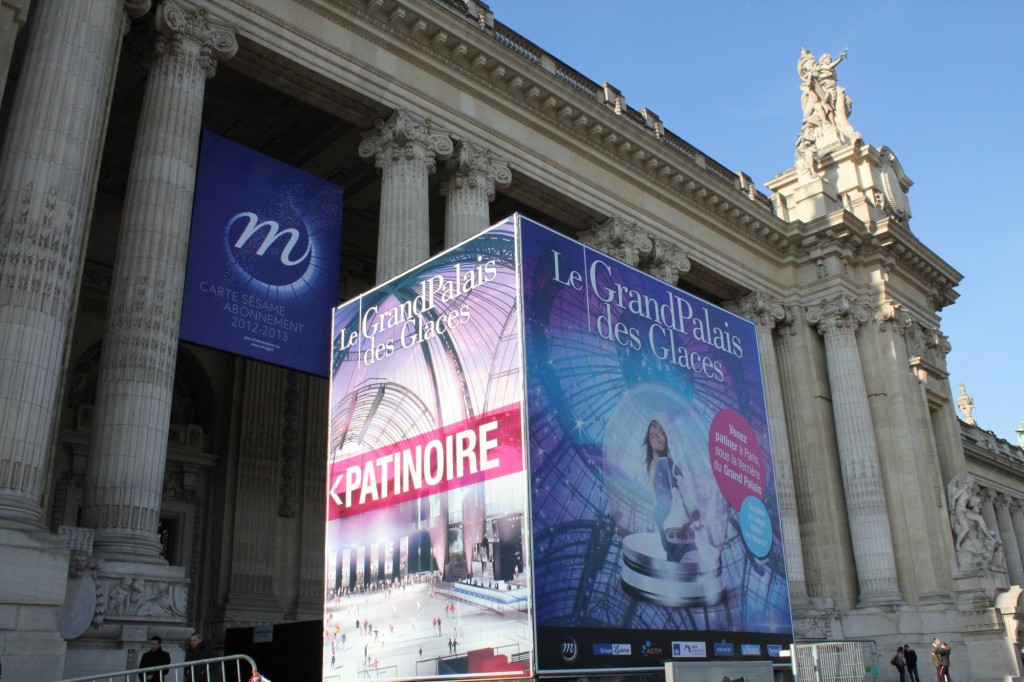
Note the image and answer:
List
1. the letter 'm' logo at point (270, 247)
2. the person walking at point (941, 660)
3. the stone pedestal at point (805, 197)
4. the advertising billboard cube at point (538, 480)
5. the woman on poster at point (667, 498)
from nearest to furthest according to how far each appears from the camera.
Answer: the advertising billboard cube at point (538, 480) → the woman on poster at point (667, 498) → the letter 'm' logo at point (270, 247) → the person walking at point (941, 660) → the stone pedestal at point (805, 197)

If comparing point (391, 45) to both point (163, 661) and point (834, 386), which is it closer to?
point (163, 661)

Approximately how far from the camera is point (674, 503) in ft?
24.2

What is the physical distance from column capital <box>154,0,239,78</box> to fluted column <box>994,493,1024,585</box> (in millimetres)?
48702

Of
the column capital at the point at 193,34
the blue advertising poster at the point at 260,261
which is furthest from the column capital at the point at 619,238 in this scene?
the column capital at the point at 193,34

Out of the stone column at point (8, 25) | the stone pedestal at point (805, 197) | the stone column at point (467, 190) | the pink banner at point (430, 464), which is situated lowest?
the pink banner at point (430, 464)

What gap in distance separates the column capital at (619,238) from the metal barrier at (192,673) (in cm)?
1315

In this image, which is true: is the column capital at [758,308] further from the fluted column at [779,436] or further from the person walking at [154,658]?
the person walking at [154,658]

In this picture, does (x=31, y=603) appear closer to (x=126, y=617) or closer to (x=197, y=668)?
(x=126, y=617)

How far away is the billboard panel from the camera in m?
6.34

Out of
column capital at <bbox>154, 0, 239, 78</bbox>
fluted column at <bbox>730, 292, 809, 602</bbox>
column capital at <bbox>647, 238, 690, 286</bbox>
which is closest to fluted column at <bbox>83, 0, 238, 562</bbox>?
column capital at <bbox>154, 0, 239, 78</bbox>

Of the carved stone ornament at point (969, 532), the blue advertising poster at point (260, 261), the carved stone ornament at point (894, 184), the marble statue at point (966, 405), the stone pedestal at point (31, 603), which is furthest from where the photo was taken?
the marble statue at point (966, 405)

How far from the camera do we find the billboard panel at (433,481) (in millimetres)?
6344

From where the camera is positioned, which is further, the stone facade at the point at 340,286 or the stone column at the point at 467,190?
the stone column at the point at 467,190

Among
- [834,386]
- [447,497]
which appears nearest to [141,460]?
[447,497]
